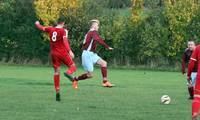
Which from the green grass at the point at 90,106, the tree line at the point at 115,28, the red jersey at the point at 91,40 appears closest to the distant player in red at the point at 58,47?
the green grass at the point at 90,106

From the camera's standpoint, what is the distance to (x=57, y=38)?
15789mm

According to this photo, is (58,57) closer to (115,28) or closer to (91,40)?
(91,40)

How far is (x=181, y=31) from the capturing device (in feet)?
138

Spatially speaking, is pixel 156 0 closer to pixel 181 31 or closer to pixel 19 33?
pixel 181 31

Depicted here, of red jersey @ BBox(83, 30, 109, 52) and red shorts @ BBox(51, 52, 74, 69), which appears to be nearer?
red shorts @ BBox(51, 52, 74, 69)

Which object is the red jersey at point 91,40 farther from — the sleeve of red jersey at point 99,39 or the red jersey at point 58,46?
the red jersey at point 58,46

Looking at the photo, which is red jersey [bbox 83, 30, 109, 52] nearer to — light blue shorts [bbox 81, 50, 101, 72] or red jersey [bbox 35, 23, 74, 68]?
light blue shorts [bbox 81, 50, 101, 72]

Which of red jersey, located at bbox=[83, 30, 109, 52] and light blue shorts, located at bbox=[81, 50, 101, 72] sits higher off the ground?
red jersey, located at bbox=[83, 30, 109, 52]

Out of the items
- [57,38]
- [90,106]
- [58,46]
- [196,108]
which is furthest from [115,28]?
[196,108]

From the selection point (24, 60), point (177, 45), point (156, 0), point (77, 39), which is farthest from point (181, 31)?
point (24, 60)

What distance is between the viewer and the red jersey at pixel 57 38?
1564 cm

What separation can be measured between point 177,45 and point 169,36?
3.35ft

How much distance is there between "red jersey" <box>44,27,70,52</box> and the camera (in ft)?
51.3

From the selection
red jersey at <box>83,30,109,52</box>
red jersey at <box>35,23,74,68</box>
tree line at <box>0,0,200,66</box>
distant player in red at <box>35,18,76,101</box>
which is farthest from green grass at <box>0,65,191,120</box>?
tree line at <box>0,0,200,66</box>
